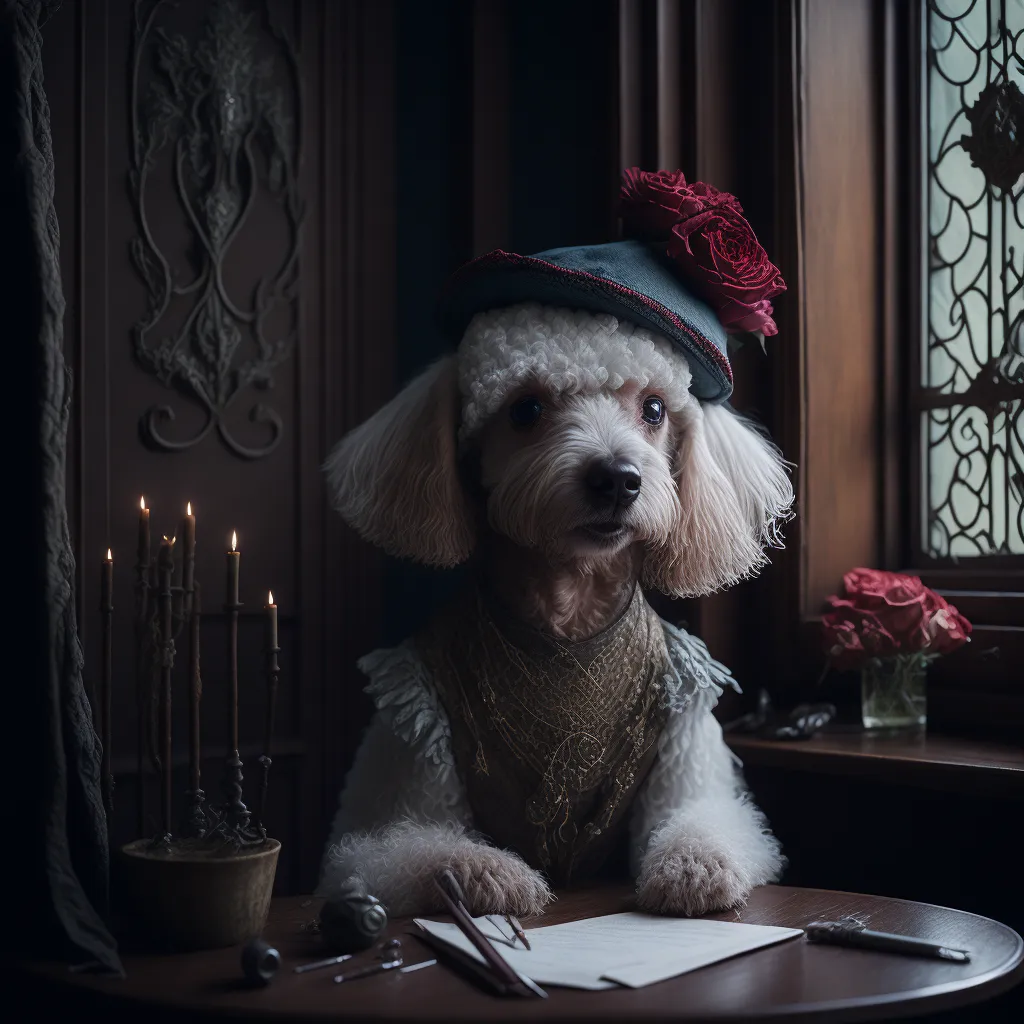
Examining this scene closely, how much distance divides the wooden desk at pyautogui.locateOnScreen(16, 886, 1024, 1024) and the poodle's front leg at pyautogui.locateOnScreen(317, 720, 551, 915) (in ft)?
0.41

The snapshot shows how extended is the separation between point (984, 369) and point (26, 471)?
1411mm

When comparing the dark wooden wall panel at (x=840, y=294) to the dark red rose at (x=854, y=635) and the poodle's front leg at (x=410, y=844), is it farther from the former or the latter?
the poodle's front leg at (x=410, y=844)

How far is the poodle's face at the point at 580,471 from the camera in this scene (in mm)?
1319

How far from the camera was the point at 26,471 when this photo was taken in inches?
45.4

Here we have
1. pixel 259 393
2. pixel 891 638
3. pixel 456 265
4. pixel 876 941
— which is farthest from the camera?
pixel 456 265

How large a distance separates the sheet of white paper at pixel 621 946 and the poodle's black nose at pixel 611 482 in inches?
18.6

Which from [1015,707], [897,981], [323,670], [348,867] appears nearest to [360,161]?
[323,670]

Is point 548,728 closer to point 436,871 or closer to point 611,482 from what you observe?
point 436,871

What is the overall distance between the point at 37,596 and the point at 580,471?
0.60 meters

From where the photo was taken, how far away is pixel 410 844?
135 centimetres

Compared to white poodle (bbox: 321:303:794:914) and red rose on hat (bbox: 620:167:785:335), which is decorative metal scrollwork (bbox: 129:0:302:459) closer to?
white poodle (bbox: 321:303:794:914)

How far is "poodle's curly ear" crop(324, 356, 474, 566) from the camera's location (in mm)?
1449

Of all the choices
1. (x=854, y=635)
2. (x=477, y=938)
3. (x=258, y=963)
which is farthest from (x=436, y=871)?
(x=854, y=635)

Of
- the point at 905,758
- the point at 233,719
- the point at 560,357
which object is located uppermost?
the point at 560,357
